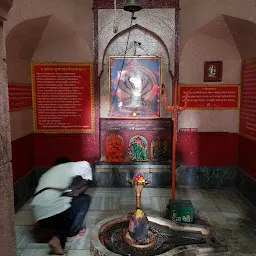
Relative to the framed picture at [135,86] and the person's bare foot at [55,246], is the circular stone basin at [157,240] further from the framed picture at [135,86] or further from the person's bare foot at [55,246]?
the framed picture at [135,86]

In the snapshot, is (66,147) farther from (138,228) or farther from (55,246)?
(138,228)

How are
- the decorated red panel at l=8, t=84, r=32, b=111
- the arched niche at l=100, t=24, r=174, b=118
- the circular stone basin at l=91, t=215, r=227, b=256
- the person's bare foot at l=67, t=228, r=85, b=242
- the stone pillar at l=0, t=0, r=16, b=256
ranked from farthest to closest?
the arched niche at l=100, t=24, r=174, b=118 → the decorated red panel at l=8, t=84, r=32, b=111 → the person's bare foot at l=67, t=228, r=85, b=242 → the circular stone basin at l=91, t=215, r=227, b=256 → the stone pillar at l=0, t=0, r=16, b=256

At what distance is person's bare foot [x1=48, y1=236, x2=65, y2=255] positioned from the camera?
425cm

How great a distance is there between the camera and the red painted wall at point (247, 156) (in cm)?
641

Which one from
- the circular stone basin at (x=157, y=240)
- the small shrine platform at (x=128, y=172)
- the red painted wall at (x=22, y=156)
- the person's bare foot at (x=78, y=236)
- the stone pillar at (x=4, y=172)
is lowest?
the person's bare foot at (x=78, y=236)

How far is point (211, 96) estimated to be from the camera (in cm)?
722

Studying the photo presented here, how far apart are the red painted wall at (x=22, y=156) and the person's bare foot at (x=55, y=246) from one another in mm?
2291

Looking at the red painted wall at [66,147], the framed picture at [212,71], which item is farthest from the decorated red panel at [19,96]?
the framed picture at [212,71]

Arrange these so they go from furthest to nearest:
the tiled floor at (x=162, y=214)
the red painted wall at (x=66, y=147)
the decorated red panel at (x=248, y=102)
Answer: the red painted wall at (x=66, y=147)
the decorated red panel at (x=248, y=102)
the tiled floor at (x=162, y=214)

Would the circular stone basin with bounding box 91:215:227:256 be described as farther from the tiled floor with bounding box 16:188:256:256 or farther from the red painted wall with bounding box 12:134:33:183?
the red painted wall with bounding box 12:134:33:183

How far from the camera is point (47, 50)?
716cm

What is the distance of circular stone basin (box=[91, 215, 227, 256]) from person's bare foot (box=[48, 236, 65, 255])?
0.49m

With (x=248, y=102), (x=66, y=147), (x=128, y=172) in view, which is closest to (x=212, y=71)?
(x=248, y=102)

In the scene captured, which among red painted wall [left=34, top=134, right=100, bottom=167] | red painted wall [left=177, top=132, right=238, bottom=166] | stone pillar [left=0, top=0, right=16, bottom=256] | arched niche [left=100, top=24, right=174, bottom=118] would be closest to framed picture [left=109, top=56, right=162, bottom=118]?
arched niche [left=100, top=24, right=174, bottom=118]
